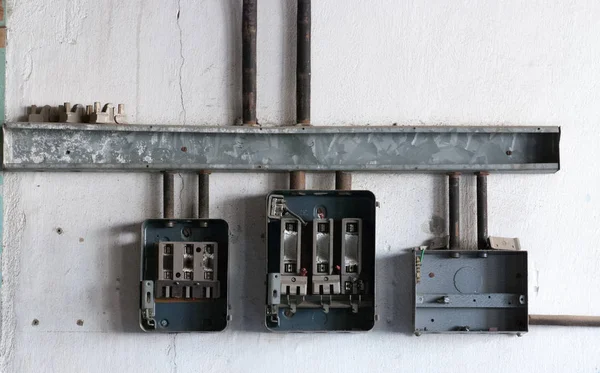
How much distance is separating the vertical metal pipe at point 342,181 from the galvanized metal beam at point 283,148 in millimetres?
28

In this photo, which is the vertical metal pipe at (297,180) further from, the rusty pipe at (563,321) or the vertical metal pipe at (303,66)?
the rusty pipe at (563,321)

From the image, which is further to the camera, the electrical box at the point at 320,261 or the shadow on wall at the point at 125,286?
the shadow on wall at the point at 125,286

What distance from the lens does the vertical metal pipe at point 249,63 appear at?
235 centimetres

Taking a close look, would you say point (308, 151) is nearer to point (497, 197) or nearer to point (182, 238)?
point (182, 238)

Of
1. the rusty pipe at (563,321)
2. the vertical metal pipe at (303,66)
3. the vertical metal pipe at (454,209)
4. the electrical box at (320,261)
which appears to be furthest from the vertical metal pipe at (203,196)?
the rusty pipe at (563,321)

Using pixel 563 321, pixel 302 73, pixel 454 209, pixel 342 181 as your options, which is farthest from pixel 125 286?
pixel 563 321

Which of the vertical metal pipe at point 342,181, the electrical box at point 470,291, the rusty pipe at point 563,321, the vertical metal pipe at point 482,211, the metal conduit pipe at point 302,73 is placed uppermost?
the metal conduit pipe at point 302,73

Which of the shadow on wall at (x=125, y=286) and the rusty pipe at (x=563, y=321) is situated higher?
the shadow on wall at (x=125, y=286)

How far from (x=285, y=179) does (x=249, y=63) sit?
41 centimetres

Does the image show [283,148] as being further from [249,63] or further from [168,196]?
[168,196]

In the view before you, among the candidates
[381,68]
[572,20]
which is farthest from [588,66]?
[381,68]

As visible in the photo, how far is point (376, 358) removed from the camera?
2.36m

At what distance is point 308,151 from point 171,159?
458mm

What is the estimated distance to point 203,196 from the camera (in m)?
2.34
